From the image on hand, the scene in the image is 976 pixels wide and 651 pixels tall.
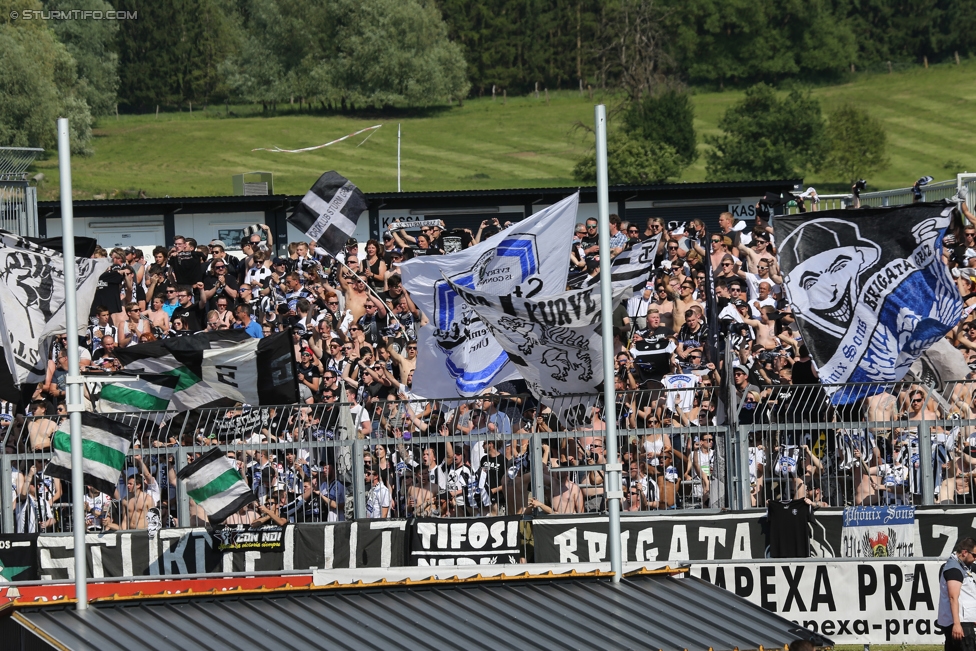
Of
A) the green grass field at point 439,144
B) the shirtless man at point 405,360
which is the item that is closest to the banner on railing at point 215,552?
the shirtless man at point 405,360

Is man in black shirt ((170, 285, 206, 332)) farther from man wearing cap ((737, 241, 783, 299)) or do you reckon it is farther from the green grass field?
the green grass field

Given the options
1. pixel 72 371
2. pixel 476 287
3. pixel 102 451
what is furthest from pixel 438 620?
pixel 102 451

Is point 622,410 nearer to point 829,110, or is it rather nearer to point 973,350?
point 973,350

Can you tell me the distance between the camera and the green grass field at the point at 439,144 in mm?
80062

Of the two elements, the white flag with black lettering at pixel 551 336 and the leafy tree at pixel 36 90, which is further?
the leafy tree at pixel 36 90

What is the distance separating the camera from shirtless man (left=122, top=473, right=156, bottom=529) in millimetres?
16688

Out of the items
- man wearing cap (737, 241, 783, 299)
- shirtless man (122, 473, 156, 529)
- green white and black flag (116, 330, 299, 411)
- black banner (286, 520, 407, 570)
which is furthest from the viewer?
man wearing cap (737, 241, 783, 299)

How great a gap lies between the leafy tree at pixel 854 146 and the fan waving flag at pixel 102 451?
7002cm

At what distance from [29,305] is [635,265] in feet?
23.9

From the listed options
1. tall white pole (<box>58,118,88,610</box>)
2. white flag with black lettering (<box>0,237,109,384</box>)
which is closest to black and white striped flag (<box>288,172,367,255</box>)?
white flag with black lettering (<box>0,237,109,384</box>)

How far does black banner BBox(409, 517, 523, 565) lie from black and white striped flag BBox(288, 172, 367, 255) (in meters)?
4.92

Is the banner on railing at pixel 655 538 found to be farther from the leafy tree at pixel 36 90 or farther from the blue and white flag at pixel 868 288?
the leafy tree at pixel 36 90

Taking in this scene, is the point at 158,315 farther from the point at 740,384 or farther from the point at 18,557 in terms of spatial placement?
the point at 740,384

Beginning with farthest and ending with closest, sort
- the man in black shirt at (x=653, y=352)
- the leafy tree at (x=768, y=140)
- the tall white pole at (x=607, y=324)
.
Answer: the leafy tree at (x=768, y=140), the man in black shirt at (x=653, y=352), the tall white pole at (x=607, y=324)
